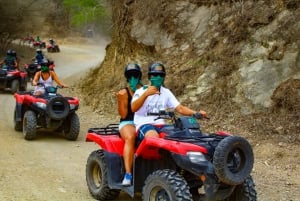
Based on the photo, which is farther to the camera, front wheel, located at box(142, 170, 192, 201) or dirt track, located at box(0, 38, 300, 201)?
dirt track, located at box(0, 38, 300, 201)

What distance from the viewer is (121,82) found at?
15805mm

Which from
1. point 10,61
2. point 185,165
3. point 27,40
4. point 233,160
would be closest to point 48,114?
point 185,165

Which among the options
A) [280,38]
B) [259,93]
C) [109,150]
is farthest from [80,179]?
[280,38]

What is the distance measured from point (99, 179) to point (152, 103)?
4.59 ft

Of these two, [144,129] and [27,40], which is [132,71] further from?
[27,40]

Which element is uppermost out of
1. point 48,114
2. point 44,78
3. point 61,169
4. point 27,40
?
point 27,40

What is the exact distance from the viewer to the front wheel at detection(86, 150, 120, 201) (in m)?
6.61

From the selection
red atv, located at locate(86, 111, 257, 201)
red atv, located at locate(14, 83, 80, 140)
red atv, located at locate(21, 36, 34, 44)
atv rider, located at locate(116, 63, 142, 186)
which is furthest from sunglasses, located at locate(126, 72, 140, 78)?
red atv, located at locate(21, 36, 34, 44)

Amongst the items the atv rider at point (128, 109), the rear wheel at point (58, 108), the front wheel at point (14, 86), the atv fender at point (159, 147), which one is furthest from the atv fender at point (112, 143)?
the front wheel at point (14, 86)

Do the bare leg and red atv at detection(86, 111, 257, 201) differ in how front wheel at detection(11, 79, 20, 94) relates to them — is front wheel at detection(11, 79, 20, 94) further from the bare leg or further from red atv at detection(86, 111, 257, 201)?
the bare leg

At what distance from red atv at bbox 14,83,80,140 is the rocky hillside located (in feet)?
9.48

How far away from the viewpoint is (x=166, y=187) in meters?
5.37

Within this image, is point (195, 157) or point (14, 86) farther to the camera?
point (14, 86)

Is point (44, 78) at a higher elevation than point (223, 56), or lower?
lower
